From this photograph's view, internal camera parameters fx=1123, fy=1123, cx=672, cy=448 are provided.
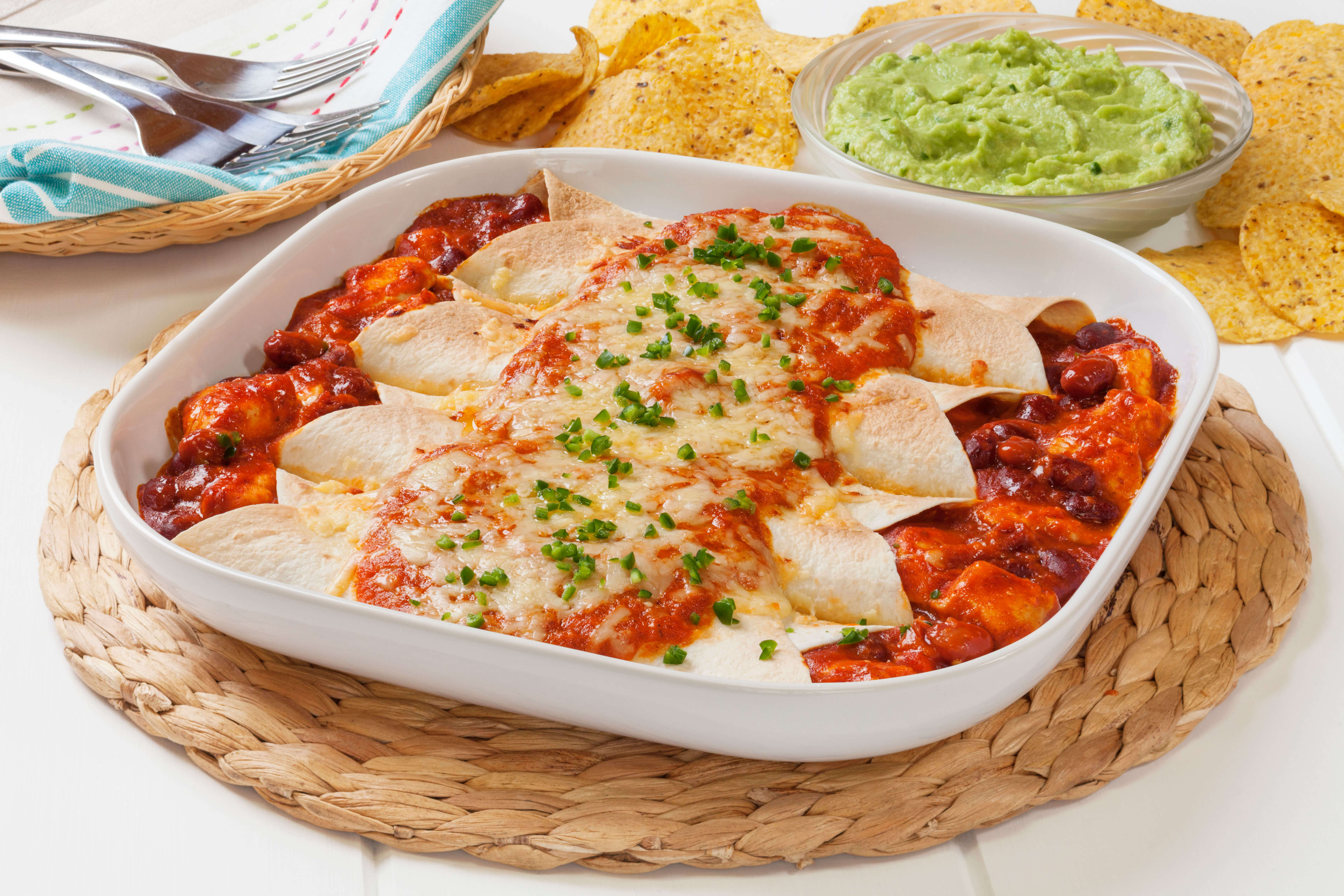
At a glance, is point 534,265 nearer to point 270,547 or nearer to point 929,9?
point 270,547

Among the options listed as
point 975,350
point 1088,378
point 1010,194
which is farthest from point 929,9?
point 1088,378

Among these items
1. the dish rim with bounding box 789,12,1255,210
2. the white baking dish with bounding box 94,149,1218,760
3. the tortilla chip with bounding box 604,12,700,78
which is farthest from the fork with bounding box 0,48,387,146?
the dish rim with bounding box 789,12,1255,210

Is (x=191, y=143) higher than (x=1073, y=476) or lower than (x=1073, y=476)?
higher

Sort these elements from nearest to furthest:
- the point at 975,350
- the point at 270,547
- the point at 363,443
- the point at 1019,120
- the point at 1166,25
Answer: the point at 270,547
the point at 363,443
the point at 975,350
the point at 1019,120
the point at 1166,25

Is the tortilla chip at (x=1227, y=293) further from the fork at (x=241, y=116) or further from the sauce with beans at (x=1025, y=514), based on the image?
the fork at (x=241, y=116)

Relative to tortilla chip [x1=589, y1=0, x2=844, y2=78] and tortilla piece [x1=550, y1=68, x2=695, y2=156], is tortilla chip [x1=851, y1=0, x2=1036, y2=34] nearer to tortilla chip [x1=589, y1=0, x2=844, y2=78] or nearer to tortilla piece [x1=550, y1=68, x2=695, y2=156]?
tortilla chip [x1=589, y1=0, x2=844, y2=78]

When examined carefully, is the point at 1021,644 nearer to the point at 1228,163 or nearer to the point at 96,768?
the point at 96,768

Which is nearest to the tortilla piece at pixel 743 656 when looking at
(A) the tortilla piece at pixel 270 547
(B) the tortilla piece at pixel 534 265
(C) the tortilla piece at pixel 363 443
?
(A) the tortilla piece at pixel 270 547
